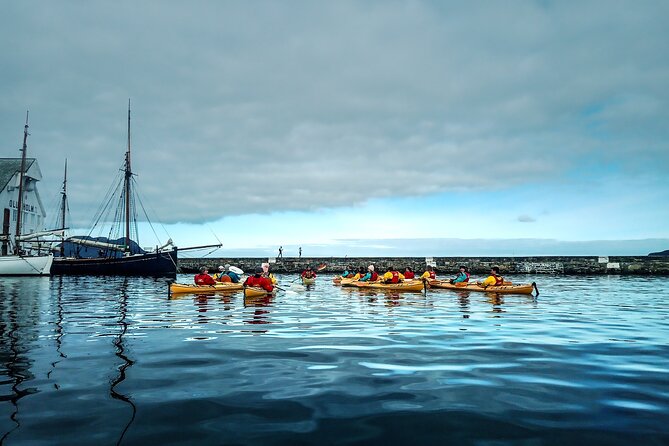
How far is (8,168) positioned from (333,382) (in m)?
62.8

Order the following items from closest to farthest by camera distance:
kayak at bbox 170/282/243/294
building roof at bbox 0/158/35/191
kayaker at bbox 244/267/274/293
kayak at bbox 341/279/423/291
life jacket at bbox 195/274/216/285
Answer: kayaker at bbox 244/267/274/293, kayak at bbox 170/282/243/294, life jacket at bbox 195/274/216/285, kayak at bbox 341/279/423/291, building roof at bbox 0/158/35/191

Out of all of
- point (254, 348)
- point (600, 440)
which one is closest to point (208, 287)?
point (254, 348)

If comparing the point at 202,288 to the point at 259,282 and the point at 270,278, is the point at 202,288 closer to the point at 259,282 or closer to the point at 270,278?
the point at 259,282

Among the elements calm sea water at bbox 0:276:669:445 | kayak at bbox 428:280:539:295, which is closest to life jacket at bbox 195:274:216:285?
calm sea water at bbox 0:276:669:445

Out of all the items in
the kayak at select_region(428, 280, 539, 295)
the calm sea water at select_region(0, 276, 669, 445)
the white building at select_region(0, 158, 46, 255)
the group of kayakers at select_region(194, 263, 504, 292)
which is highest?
the white building at select_region(0, 158, 46, 255)

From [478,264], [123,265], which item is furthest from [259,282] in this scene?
[478,264]

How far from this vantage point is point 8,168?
54.5 metres

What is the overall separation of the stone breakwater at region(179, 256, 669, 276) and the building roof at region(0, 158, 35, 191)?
2284 centimetres

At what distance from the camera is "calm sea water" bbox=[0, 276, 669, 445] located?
4.73 m

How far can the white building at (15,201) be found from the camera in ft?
168

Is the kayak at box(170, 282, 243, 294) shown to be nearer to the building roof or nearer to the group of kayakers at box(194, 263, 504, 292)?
the group of kayakers at box(194, 263, 504, 292)

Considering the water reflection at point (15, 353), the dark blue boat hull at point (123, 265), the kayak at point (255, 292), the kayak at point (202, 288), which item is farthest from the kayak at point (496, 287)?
the dark blue boat hull at point (123, 265)

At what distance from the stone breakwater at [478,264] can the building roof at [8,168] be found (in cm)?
2284

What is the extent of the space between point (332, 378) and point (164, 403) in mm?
2461
